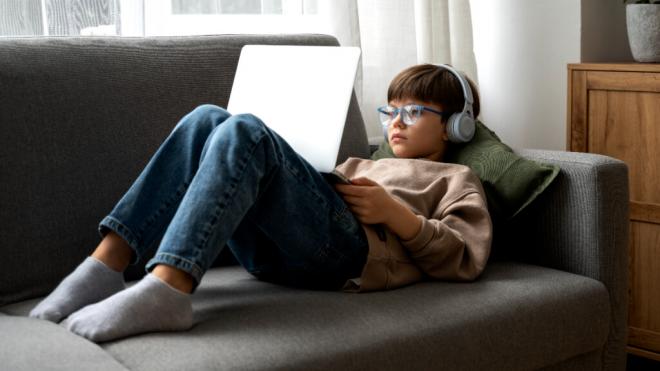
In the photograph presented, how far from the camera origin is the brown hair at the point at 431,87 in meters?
1.95

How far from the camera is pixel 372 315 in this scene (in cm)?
153

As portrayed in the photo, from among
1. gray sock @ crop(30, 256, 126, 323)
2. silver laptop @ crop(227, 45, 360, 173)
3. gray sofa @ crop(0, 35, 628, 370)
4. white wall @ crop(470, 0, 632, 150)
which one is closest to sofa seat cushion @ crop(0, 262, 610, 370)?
gray sofa @ crop(0, 35, 628, 370)

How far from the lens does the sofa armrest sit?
72.3 inches

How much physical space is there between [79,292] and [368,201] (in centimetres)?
53

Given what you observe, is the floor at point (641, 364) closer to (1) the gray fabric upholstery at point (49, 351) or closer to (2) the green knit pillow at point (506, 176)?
(2) the green knit pillow at point (506, 176)

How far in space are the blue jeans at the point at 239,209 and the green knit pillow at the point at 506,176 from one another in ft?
1.28

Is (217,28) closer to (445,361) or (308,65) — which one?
(308,65)

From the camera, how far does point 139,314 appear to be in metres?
1.38

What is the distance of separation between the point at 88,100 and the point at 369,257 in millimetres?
641

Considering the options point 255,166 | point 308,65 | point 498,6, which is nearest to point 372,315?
point 255,166

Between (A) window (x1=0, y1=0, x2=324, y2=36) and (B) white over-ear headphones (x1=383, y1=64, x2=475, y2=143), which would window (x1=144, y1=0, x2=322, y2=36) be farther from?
(B) white over-ear headphones (x1=383, y1=64, x2=475, y2=143)

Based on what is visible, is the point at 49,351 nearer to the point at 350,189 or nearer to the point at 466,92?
the point at 350,189

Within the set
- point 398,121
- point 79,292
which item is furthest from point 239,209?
point 398,121

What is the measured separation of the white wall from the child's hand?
140cm
